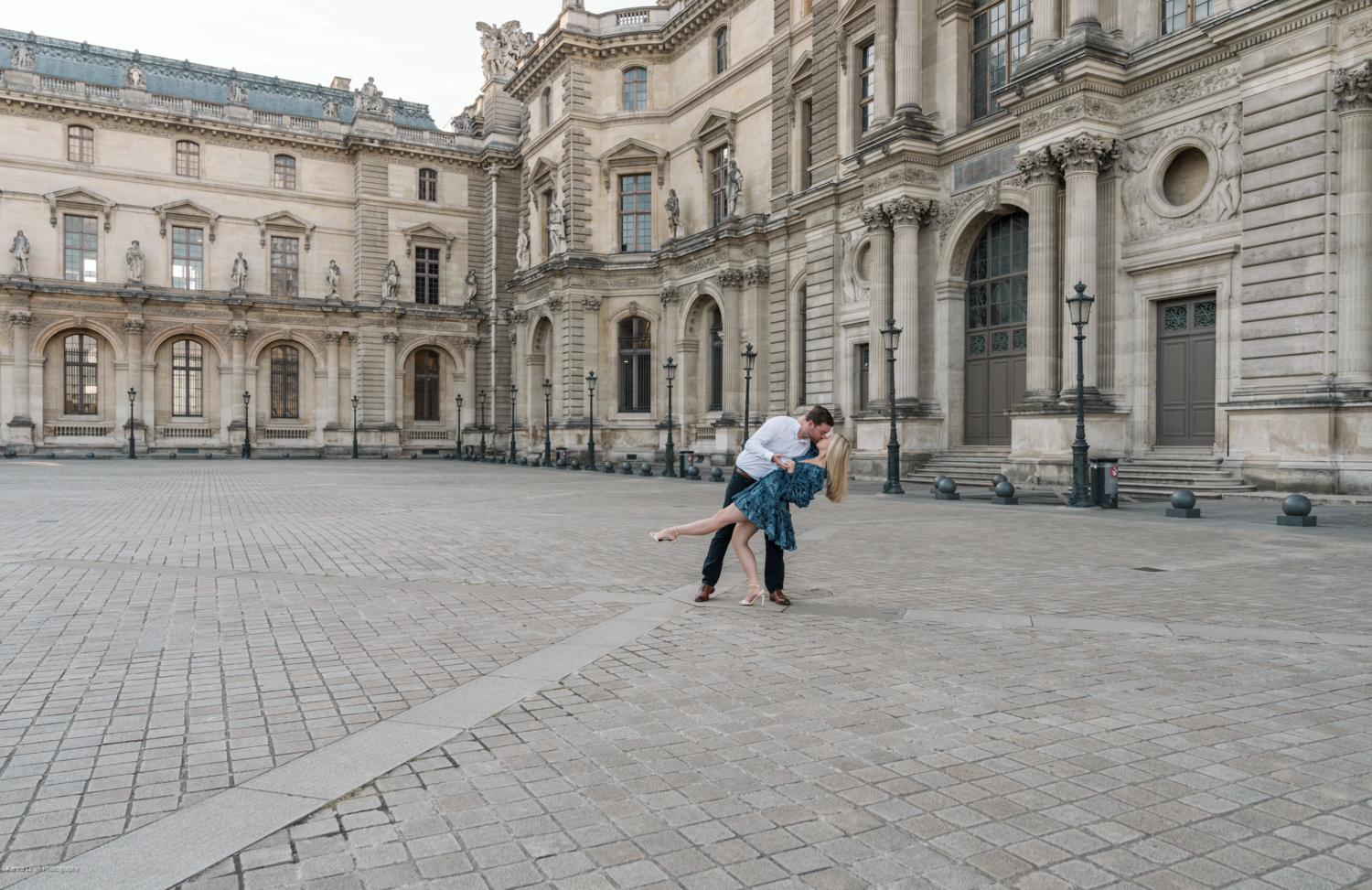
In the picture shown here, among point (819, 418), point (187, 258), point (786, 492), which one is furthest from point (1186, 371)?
point (187, 258)

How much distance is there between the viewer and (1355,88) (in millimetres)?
17219

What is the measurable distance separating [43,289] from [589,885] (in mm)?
57121

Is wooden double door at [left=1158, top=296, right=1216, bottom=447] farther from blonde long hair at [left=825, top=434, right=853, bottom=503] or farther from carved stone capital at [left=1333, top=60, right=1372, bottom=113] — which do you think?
blonde long hair at [left=825, top=434, right=853, bottom=503]

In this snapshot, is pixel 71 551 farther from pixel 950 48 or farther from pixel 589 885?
pixel 950 48

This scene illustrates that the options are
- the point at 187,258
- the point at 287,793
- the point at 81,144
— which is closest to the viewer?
the point at 287,793

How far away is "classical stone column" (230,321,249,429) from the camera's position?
53062 millimetres

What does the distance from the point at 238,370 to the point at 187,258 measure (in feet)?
22.6

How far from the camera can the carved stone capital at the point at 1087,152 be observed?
21484mm

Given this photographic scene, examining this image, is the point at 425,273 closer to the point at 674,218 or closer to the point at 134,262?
the point at 134,262

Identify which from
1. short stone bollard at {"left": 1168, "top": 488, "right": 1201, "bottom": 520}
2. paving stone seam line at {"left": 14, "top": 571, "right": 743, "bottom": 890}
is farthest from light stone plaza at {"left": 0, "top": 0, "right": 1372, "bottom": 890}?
short stone bollard at {"left": 1168, "top": 488, "right": 1201, "bottom": 520}

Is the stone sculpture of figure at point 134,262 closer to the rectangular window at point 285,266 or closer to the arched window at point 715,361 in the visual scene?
the rectangular window at point 285,266

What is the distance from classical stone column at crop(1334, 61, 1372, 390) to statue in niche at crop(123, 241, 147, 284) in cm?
5368

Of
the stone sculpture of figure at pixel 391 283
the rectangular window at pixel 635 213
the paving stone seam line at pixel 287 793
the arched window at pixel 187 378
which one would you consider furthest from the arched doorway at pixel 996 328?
the arched window at pixel 187 378

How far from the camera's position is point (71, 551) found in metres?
11.0
